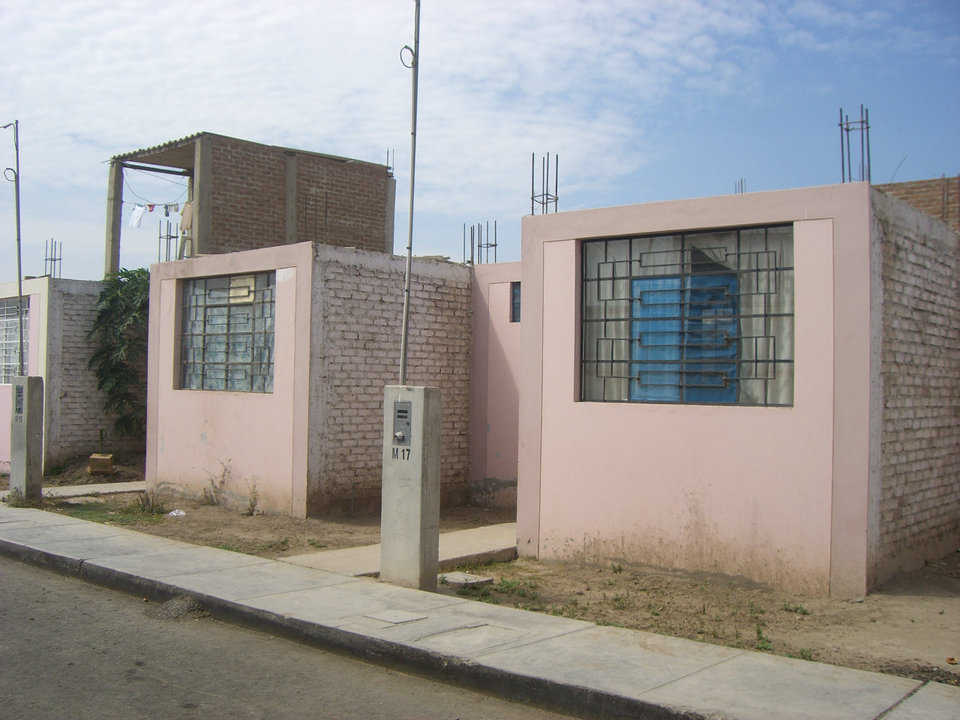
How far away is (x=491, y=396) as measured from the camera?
45.2 ft

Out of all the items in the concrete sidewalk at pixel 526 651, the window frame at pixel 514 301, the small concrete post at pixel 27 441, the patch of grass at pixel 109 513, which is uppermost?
the window frame at pixel 514 301

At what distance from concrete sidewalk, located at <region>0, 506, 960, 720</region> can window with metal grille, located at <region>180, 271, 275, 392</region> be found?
449 centimetres

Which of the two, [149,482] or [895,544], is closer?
[895,544]

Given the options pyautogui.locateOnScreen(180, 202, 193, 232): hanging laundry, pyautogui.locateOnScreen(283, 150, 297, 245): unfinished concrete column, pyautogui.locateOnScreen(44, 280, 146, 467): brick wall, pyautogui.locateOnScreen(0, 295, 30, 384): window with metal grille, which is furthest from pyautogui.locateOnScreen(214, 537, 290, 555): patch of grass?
pyautogui.locateOnScreen(0, 295, 30, 384): window with metal grille

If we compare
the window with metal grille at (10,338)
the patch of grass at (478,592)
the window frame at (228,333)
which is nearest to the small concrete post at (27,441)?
the window frame at (228,333)

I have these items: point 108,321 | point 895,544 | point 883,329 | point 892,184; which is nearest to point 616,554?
point 895,544

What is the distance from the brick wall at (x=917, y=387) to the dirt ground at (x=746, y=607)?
0.41m

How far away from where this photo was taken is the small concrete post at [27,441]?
1336cm

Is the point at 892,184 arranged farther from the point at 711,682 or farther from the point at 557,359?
the point at 711,682

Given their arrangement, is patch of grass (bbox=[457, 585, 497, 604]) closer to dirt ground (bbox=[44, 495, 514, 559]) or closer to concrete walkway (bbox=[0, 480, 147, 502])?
dirt ground (bbox=[44, 495, 514, 559])

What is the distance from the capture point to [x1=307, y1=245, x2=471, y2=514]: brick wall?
12266 mm

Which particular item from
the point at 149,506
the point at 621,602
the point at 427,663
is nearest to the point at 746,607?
the point at 621,602

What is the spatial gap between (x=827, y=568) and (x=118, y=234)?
17.1 metres

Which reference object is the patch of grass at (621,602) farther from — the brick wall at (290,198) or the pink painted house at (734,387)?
the brick wall at (290,198)
